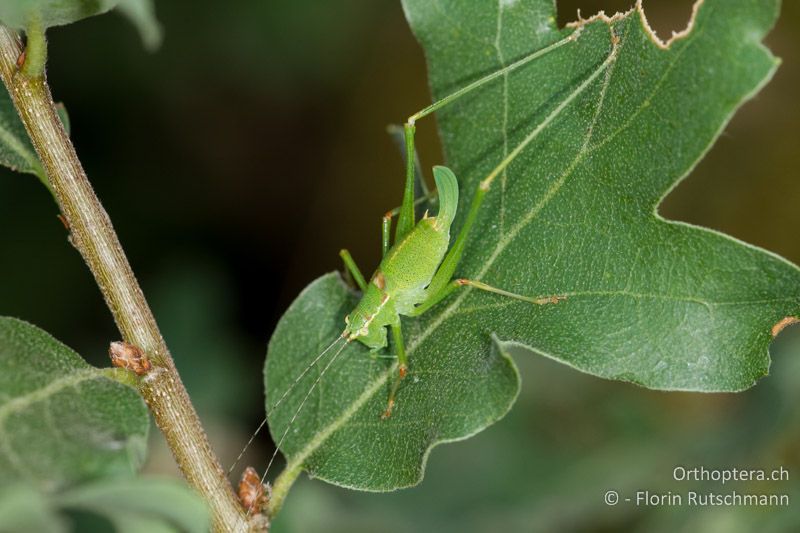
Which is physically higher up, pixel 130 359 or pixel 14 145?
pixel 14 145

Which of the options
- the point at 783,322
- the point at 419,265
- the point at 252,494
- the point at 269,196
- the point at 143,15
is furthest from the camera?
the point at 269,196

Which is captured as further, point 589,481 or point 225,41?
point 225,41

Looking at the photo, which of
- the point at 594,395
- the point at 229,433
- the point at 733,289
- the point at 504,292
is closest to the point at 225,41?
the point at 229,433

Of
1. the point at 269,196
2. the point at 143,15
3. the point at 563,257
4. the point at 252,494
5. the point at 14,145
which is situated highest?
the point at 143,15

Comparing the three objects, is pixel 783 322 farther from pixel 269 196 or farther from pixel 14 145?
pixel 269 196

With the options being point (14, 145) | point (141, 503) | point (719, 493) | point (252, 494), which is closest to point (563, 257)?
point (252, 494)

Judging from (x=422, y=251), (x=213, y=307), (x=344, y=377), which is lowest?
(x=213, y=307)

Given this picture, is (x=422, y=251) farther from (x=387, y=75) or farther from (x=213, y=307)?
(x=387, y=75)
